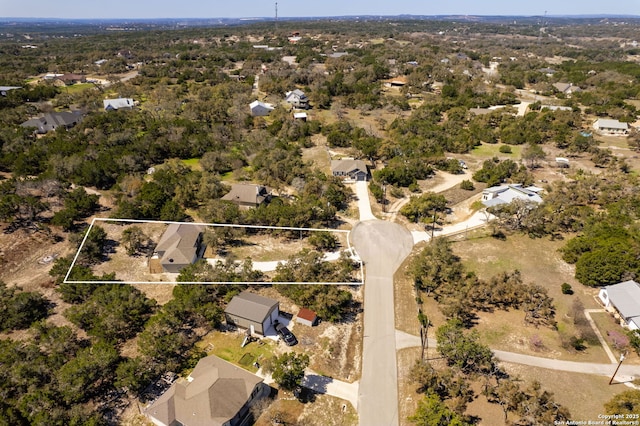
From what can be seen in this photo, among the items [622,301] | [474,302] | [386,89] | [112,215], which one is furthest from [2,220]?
[386,89]

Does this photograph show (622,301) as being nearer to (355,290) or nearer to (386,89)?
(355,290)

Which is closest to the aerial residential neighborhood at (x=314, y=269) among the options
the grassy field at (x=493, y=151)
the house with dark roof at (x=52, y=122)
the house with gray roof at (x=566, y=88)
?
the house with dark roof at (x=52, y=122)

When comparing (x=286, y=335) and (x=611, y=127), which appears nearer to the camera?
(x=286, y=335)

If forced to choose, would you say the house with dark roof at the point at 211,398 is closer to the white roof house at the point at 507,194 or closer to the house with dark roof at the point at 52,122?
the white roof house at the point at 507,194

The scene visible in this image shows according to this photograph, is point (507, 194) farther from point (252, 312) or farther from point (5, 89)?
point (5, 89)

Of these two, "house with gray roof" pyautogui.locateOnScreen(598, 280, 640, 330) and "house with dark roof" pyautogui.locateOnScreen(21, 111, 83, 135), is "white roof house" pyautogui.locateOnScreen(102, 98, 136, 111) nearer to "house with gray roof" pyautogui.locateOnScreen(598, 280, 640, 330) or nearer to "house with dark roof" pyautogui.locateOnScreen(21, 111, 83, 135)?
"house with dark roof" pyautogui.locateOnScreen(21, 111, 83, 135)

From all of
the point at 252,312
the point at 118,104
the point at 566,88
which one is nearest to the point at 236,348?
the point at 252,312
